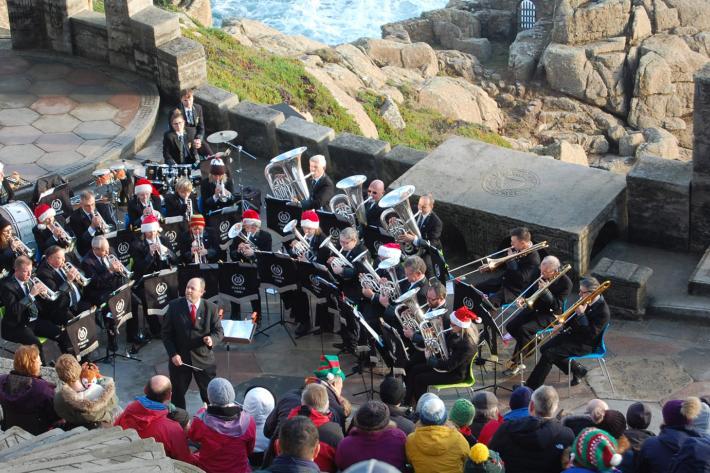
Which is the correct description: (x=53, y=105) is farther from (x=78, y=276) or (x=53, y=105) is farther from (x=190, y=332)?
(x=190, y=332)

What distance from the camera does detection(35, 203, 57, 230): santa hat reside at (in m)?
14.2

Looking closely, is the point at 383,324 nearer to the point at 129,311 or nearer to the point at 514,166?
the point at 129,311

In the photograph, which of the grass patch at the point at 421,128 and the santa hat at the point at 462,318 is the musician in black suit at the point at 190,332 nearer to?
the santa hat at the point at 462,318

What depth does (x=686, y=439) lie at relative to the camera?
877 cm

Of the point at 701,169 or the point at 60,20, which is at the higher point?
the point at 60,20

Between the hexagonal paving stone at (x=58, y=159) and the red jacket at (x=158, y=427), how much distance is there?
7.98 metres

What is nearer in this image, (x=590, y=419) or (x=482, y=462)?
(x=482, y=462)

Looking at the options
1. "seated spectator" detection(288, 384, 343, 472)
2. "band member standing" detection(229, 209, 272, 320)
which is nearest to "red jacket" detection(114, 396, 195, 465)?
"seated spectator" detection(288, 384, 343, 472)

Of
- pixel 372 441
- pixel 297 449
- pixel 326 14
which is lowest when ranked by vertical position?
pixel 326 14

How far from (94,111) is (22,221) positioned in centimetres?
448

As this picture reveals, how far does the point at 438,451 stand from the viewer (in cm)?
909

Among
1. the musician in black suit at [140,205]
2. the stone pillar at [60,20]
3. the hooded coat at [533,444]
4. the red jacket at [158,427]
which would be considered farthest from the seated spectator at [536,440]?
the stone pillar at [60,20]

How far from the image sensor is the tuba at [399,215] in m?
14.2

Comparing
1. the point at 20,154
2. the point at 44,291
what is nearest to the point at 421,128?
the point at 20,154
